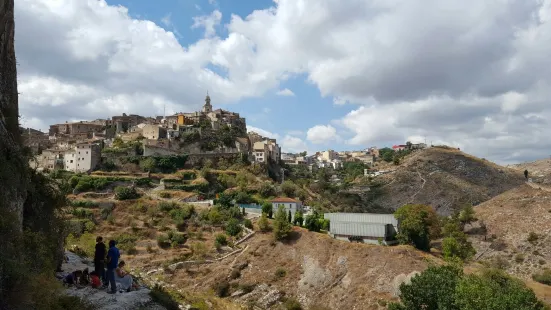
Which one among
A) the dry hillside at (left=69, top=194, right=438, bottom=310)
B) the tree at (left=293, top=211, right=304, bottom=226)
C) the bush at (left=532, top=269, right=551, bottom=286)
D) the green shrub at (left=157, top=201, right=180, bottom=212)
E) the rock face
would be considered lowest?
the bush at (left=532, top=269, right=551, bottom=286)

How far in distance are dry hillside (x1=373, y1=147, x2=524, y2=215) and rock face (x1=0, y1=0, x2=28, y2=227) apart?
76988 mm

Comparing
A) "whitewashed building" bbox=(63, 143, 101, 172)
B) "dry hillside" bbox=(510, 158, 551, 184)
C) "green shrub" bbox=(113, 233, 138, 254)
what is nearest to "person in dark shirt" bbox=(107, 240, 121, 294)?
"green shrub" bbox=(113, 233, 138, 254)

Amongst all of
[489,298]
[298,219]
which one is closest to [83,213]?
[298,219]

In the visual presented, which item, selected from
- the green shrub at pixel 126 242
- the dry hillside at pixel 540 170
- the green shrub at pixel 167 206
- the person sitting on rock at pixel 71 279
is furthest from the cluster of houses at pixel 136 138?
the dry hillside at pixel 540 170

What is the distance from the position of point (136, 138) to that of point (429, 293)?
56734 mm

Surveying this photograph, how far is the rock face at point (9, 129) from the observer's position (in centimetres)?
1062

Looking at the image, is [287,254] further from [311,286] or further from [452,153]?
[452,153]

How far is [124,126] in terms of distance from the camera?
80938 mm

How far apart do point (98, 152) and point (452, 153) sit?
87.3m

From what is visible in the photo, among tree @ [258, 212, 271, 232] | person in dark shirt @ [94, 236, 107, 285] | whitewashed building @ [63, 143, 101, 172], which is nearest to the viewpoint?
person in dark shirt @ [94, 236, 107, 285]

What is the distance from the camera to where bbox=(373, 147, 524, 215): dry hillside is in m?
86.6

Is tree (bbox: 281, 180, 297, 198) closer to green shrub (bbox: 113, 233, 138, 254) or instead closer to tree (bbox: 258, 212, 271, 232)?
tree (bbox: 258, 212, 271, 232)

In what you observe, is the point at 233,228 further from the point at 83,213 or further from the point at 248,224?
the point at 83,213

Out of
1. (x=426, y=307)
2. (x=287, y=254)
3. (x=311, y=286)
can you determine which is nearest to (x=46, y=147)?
(x=287, y=254)
